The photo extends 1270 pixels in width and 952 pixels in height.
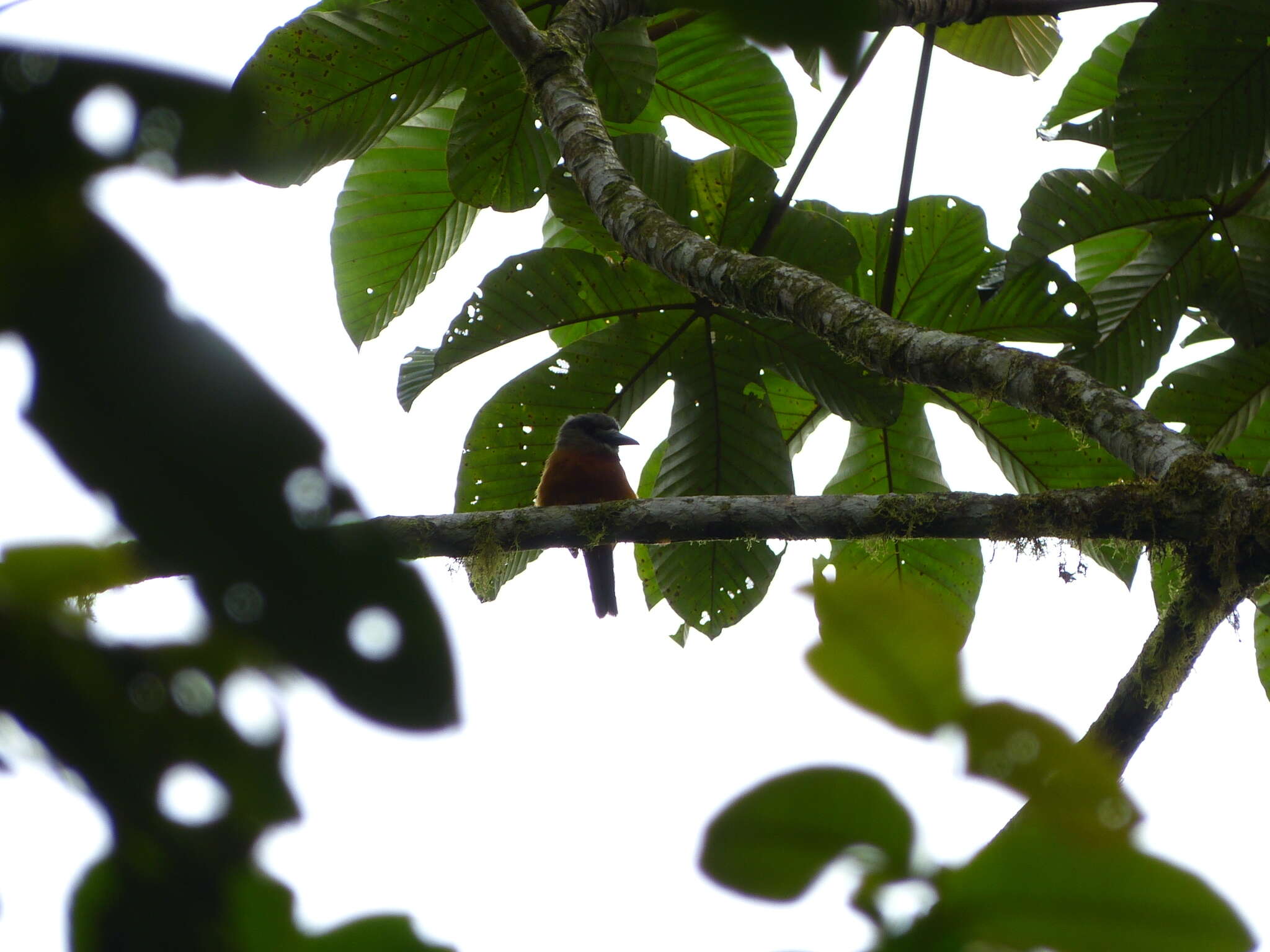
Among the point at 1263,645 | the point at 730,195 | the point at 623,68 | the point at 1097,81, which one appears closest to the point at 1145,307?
the point at 1097,81

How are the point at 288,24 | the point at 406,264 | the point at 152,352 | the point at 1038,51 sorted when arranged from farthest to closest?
the point at 1038,51
the point at 406,264
the point at 288,24
the point at 152,352

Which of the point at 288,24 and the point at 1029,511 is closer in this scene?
the point at 1029,511

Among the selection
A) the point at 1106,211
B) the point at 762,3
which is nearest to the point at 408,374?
the point at 1106,211

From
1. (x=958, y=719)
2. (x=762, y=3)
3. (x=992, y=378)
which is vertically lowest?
(x=958, y=719)

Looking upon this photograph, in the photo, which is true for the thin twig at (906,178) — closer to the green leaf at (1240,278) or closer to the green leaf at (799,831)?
the green leaf at (1240,278)

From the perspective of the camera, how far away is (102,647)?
35 centimetres

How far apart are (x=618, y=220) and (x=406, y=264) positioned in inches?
52.2

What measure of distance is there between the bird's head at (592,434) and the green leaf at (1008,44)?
2.21 metres

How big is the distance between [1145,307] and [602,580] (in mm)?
2198

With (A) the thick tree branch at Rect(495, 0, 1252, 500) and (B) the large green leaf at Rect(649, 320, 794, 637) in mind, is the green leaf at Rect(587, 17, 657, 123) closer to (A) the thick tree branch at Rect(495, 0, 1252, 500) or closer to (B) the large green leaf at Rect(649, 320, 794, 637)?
(A) the thick tree branch at Rect(495, 0, 1252, 500)

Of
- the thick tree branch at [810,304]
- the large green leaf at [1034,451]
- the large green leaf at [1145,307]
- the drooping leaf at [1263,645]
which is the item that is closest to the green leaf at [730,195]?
the thick tree branch at [810,304]

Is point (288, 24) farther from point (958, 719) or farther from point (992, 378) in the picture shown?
point (958, 719)

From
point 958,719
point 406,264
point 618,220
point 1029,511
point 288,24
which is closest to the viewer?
point 958,719

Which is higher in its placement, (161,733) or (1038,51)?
(1038,51)
